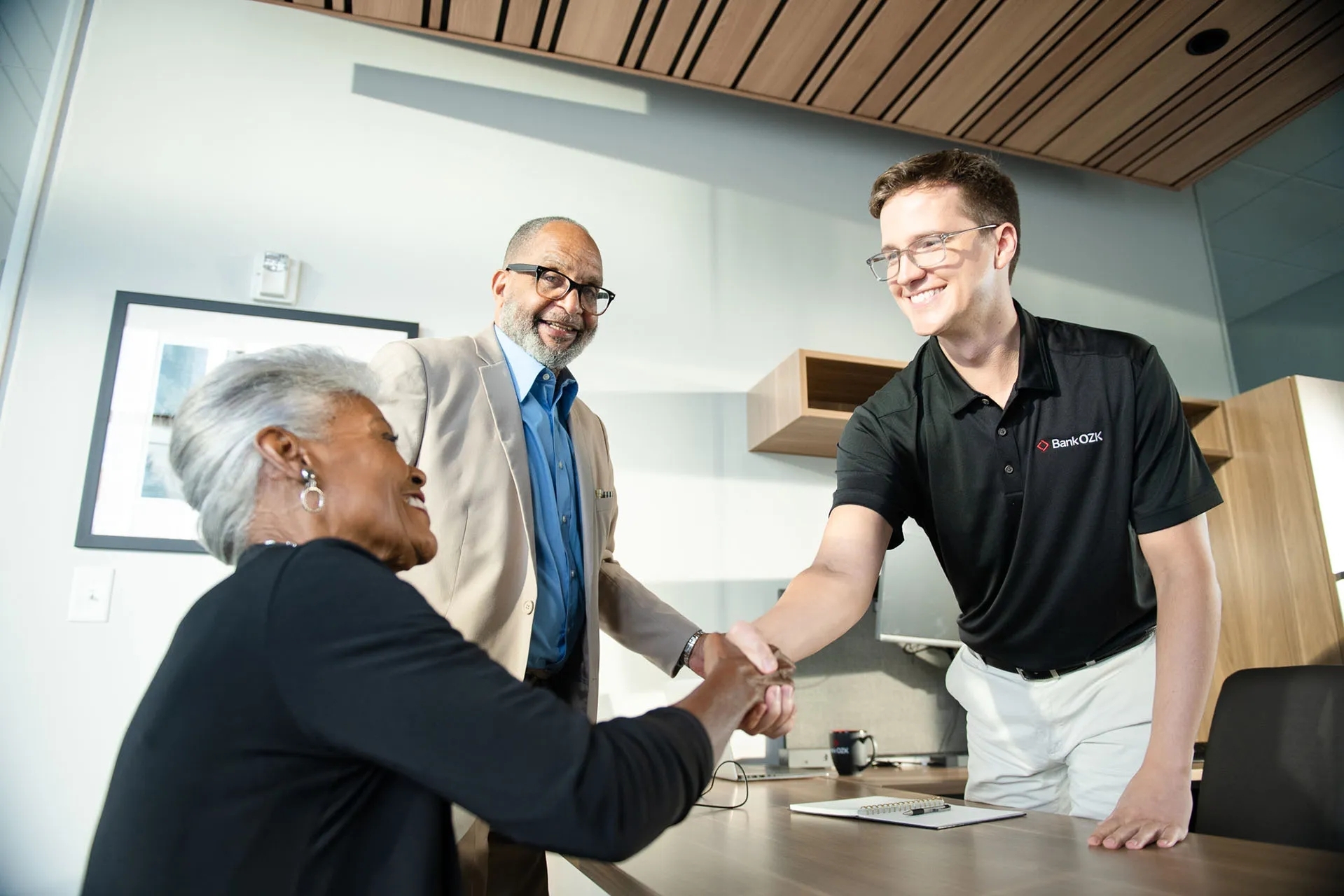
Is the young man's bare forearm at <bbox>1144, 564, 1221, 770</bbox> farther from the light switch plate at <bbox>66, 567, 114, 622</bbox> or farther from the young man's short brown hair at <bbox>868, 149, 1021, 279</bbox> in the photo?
the light switch plate at <bbox>66, 567, 114, 622</bbox>

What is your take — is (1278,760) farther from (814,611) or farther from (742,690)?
(742,690)

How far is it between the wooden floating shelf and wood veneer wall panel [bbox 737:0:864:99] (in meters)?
1.09

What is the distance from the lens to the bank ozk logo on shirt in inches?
64.7

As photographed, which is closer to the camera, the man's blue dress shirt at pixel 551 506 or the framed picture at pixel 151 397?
the man's blue dress shirt at pixel 551 506

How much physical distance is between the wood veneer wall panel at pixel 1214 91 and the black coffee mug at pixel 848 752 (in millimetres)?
2787

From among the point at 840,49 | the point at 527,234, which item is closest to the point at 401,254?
the point at 527,234

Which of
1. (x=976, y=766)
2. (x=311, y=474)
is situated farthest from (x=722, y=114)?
(x=311, y=474)

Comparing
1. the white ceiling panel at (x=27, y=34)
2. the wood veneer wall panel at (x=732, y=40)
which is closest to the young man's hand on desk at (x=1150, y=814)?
the wood veneer wall panel at (x=732, y=40)

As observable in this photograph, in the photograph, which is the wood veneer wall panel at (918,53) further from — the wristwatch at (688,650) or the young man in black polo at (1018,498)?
the wristwatch at (688,650)

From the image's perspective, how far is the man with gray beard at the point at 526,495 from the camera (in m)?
1.70

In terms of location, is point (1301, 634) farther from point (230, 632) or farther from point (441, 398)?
point (230, 632)

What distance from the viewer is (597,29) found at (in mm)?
3076

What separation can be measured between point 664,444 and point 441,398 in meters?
1.44

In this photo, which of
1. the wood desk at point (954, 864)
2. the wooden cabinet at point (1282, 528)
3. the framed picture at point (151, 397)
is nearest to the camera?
the wood desk at point (954, 864)
